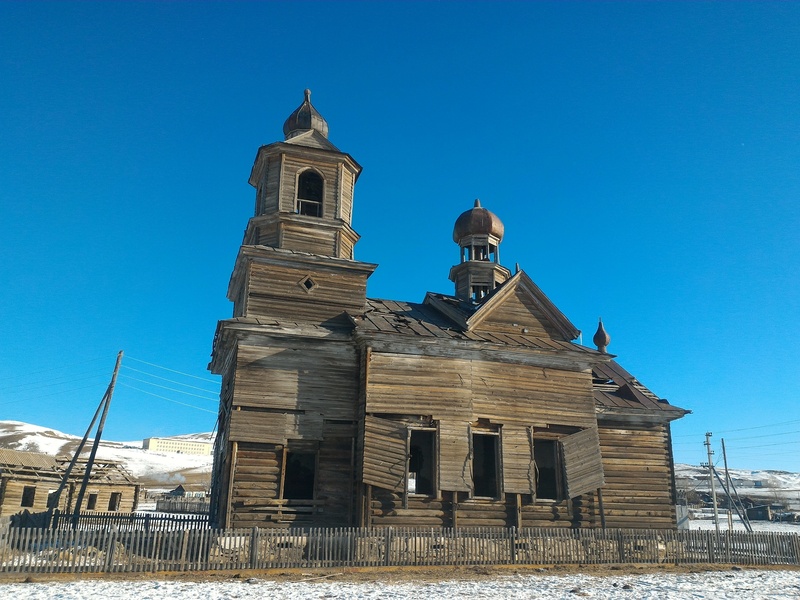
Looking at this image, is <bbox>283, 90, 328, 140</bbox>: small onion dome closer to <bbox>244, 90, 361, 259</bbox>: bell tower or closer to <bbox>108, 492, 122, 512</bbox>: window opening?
<bbox>244, 90, 361, 259</bbox>: bell tower

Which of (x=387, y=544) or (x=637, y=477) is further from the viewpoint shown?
(x=637, y=477)

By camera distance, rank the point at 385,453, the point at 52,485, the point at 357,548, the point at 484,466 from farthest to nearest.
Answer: the point at 52,485 < the point at 484,466 < the point at 385,453 < the point at 357,548

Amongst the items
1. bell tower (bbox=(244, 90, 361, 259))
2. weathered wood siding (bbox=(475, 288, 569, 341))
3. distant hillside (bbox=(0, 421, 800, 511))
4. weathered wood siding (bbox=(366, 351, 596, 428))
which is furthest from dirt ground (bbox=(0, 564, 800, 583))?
distant hillside (bbox=(0, 421, 800, 511))

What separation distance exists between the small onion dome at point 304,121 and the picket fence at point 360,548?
617 inches

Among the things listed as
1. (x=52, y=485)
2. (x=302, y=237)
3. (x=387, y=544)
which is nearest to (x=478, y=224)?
(x=302, y=237)

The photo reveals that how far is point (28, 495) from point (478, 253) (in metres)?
29.7

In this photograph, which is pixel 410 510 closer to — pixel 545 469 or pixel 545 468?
pixel 545 468

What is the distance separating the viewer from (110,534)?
14852 millimetres

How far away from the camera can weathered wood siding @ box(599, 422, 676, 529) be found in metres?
23.5

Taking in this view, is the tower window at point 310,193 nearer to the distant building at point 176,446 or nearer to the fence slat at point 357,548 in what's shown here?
the fence slat at point 357,548

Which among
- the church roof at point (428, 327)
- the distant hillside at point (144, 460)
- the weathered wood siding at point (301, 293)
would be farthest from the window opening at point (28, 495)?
the distant hillside at point (144, 460)

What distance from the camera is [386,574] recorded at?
15883 millimetres

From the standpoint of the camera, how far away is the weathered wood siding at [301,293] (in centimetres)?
2158

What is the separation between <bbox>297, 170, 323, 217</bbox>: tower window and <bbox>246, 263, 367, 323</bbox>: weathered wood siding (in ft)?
9.28
